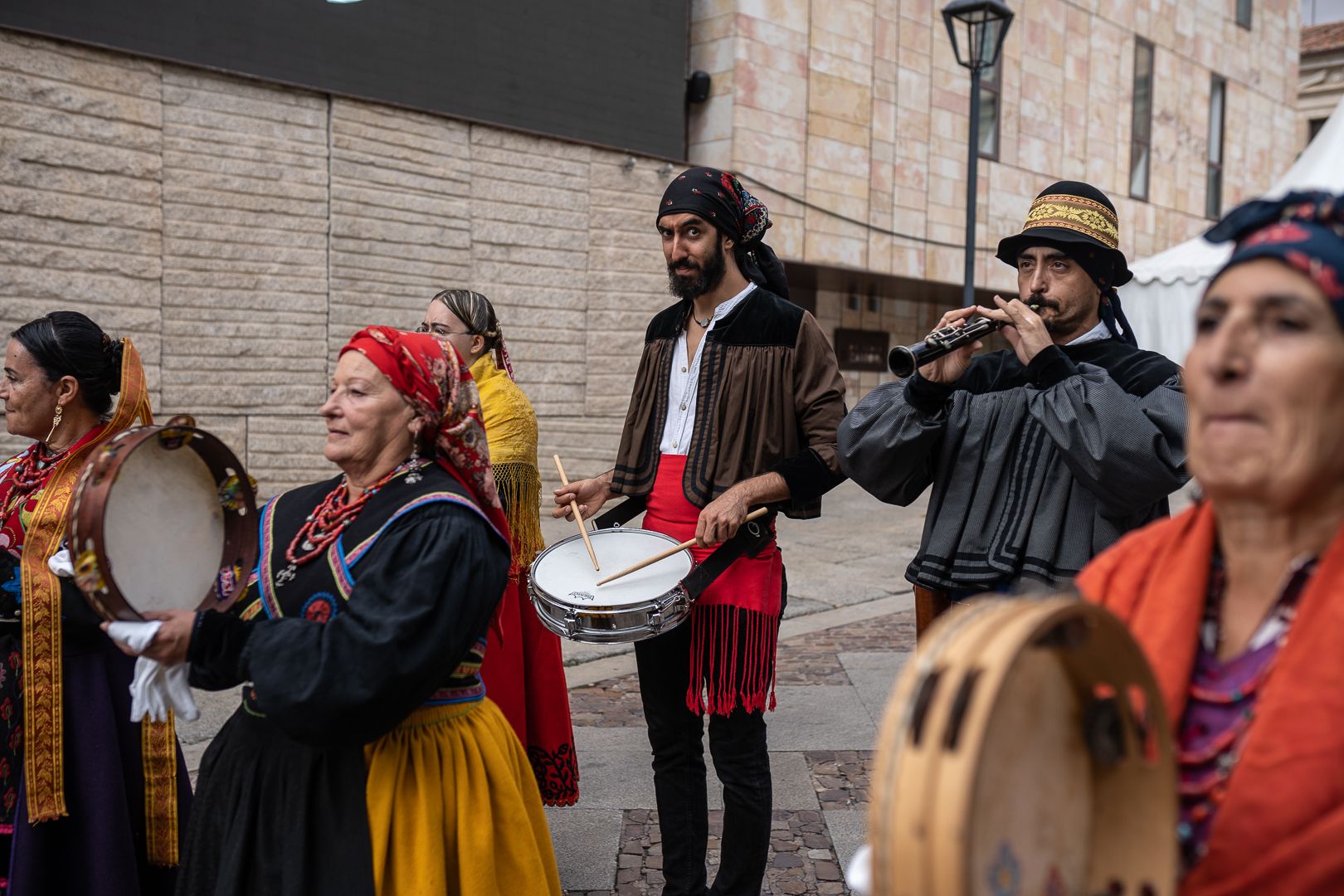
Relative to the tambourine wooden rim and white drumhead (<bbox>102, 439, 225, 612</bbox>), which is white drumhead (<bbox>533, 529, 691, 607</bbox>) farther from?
the tambourine wooden rim

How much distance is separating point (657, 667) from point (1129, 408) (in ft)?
4.72

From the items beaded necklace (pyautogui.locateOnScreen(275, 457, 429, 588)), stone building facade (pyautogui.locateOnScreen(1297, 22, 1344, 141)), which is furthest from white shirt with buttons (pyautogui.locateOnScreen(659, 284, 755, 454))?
stone building facade (pyautogui.locateOnScreen(1297, 22, 1344, 141))

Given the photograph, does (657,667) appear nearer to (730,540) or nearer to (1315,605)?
(730,540)

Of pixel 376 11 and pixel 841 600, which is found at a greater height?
pixel 376 11

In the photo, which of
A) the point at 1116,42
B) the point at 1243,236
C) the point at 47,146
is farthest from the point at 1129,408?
the point at 1116,42

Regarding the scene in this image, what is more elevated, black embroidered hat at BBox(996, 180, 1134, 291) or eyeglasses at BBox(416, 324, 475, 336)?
black embroidered hat at BBox(996, 180, 1134, 291)

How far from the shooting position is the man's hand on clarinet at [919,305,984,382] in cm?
285

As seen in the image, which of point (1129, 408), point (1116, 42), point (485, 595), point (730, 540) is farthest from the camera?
point (1116, 42)

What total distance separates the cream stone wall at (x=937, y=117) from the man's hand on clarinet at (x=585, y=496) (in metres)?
7.69

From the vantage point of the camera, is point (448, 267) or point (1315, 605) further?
point (448, 267)

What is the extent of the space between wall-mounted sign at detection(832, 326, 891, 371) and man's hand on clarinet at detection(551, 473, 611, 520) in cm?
1010

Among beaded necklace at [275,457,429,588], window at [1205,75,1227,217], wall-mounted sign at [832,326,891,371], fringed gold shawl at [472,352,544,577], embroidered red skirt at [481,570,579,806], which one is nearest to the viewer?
beaded necklace at [275,457,429,588]

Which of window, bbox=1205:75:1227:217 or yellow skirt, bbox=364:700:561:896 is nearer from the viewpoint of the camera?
yellow skirt, bbox=364:700:561:896

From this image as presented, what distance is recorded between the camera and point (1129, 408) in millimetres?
2596
